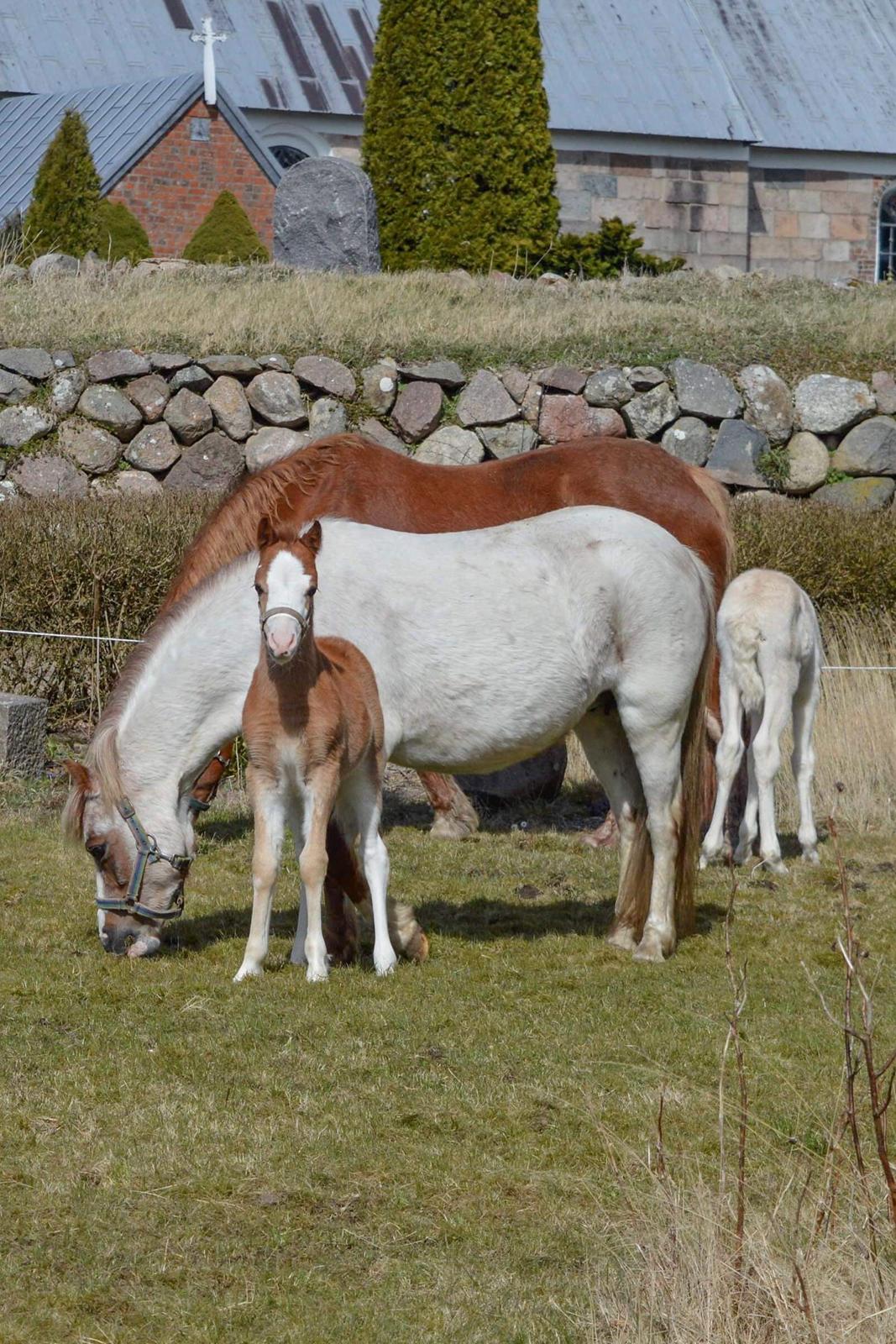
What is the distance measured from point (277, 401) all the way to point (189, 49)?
58.7ft

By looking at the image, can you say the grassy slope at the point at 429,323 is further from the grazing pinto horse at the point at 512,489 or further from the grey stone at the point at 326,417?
the grazing pinto horse at the point at 512,489

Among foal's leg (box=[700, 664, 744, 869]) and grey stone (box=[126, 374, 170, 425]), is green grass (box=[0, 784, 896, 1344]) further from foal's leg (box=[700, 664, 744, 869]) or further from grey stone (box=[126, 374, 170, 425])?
grey stone (box=[126, 374, 170, 425])

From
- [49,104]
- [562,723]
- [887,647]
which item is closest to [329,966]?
[562,723]

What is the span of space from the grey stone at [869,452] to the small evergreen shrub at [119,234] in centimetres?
1139

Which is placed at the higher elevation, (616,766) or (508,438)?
(508,438)

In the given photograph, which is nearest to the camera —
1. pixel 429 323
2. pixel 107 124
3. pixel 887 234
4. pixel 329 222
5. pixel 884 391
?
pixel 884 391

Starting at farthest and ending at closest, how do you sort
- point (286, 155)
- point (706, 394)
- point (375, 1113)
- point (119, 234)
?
1. point (286, 155)
2. point (119, 234)
3. point (706, 394)
4. point (375, 1113)

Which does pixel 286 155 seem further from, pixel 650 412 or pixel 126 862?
pixel 126 862

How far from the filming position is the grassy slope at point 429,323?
50.5 ft

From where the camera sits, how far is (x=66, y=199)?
883 inches

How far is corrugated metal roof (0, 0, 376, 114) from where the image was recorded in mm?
29344

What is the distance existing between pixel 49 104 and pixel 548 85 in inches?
351

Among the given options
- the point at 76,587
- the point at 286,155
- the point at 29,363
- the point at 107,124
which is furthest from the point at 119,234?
the point at 76,587

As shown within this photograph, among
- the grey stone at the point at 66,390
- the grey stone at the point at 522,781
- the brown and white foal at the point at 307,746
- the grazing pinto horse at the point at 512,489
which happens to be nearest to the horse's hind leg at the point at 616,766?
the brown and white foal at the point at 307,746
